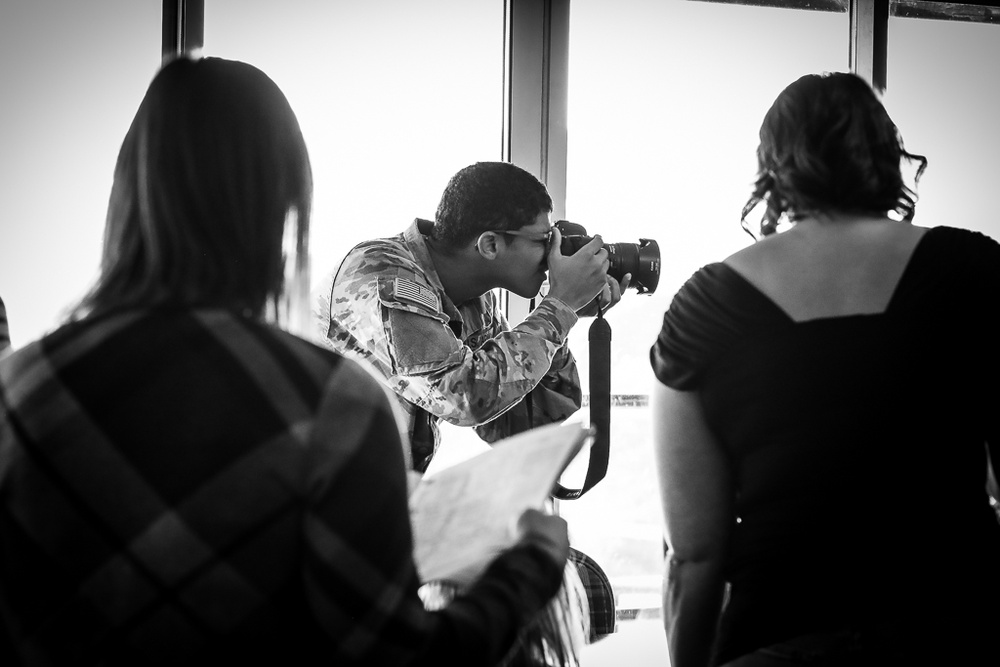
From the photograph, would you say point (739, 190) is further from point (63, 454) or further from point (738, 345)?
point (63, 454)

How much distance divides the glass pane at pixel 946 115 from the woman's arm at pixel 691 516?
217 cm

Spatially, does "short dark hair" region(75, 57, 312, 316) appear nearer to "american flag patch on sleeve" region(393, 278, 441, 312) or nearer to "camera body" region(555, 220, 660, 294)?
"american flag patch on sleeve" region(393, 278, 441, 312)

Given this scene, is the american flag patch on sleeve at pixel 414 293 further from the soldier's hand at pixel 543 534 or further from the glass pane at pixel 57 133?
the glass pane at pixel 57 133

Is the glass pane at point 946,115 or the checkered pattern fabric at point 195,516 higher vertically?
the glass pane at point 946,115

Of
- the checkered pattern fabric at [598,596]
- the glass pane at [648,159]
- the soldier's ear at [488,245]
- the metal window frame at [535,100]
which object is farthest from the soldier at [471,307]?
the glass pane at [648,159]

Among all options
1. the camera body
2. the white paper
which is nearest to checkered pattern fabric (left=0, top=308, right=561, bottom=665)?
the white paper

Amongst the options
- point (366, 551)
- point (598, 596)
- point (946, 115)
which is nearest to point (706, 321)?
point (366, 551)

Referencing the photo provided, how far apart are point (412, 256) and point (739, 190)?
1315 mm

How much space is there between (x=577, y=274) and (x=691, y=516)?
0.76 meters

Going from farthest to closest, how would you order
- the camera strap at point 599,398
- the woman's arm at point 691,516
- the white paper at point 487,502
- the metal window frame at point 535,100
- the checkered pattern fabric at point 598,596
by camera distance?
the metal window frame at point 535,100, the camera strap at point 599,398, the checkered pattern fabric at point 598,596, the woman's arm at point 691,516, the white paper at point 487,502

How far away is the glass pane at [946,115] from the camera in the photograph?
278 cm

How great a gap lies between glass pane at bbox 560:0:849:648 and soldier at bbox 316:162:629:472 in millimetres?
807

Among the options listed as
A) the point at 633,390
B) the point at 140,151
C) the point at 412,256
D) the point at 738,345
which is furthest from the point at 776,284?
the point at 633,390

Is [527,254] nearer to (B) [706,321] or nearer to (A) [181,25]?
(B) [706,321]
